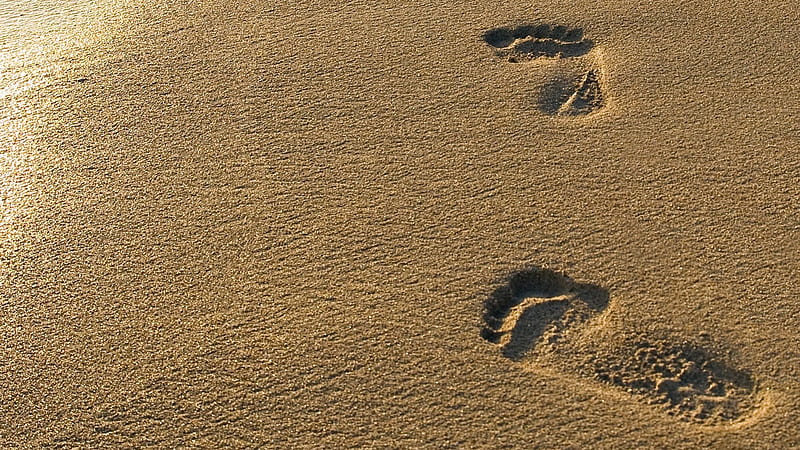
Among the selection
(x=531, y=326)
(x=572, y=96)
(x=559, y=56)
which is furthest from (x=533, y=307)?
(x=559, y=56)

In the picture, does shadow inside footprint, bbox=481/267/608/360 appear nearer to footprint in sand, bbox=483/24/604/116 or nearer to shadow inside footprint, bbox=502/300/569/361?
shadow inside footprint, bbox=502/300/569/361

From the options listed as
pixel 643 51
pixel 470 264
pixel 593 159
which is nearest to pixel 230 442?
pixel 470 264

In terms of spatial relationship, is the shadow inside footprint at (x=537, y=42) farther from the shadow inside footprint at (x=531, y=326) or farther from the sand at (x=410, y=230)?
the shadow inside footprint at (x=531, y=326)

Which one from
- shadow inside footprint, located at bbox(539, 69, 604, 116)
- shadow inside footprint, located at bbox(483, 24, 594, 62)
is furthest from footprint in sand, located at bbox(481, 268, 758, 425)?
shadow inside footprint, located at bbox(483, 24, 594, 62)

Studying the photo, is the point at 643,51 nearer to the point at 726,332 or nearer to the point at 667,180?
the point at 667,180

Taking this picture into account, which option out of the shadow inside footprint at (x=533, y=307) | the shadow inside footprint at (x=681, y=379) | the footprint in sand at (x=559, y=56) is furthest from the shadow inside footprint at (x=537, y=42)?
the shadow inside footprint at (x=681, y=379)

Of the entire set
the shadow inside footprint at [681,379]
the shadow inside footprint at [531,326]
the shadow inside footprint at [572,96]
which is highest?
the shadow inside footprint at [572,96]

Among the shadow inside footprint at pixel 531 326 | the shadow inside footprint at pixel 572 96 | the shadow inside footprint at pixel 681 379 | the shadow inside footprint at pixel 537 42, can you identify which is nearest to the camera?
the shadow inside footprint at pixel 681 379

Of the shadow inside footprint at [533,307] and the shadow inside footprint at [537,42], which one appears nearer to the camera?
the shadow inside footprint at [533,307]
